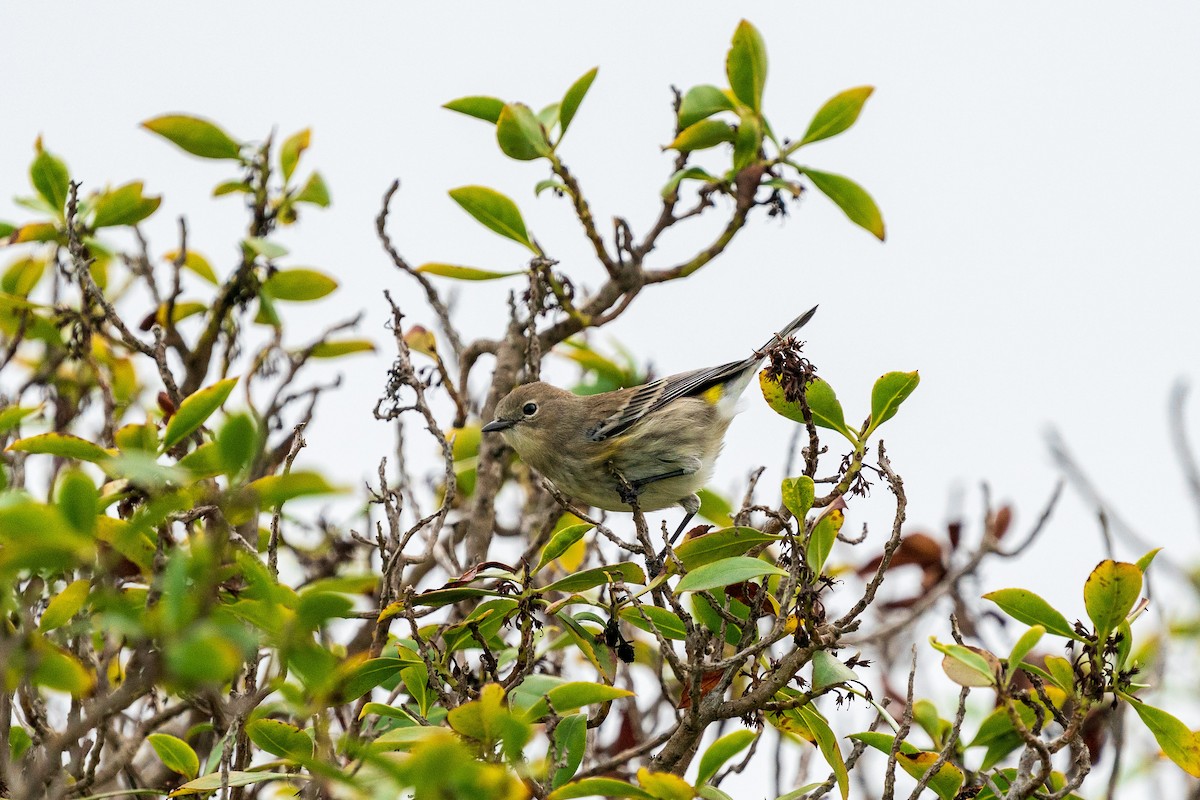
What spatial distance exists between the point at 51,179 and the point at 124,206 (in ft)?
0.92

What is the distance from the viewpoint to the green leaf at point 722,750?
2924 millimetres

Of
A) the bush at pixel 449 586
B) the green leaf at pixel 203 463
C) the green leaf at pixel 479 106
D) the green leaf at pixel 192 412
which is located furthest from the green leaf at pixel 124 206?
the green leaf at pixel 203 463

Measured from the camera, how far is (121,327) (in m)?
4.14

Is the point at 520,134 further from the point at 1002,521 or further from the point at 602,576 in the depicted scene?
the point at 1002,521

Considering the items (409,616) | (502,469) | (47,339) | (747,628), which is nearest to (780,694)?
(747,628)

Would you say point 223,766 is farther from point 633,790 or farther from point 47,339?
point 47,339

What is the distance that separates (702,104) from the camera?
427 cm

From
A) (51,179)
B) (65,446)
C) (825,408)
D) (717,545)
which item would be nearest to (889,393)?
(825,408)

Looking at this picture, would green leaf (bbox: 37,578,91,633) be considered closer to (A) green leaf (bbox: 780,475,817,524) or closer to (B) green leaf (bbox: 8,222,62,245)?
(A) green leaf (bbox: 780,475,817,524)

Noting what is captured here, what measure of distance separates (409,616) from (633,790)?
0.78 metres

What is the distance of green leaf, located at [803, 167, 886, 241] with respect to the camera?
4.16 metres

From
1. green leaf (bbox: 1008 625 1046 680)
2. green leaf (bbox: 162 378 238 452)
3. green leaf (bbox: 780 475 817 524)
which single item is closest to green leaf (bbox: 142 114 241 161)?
green leaf (bbox: 162 378 238 452)

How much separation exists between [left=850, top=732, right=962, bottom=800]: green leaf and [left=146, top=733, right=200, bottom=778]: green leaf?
5.90 ft

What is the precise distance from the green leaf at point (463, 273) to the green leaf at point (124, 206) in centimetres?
112
